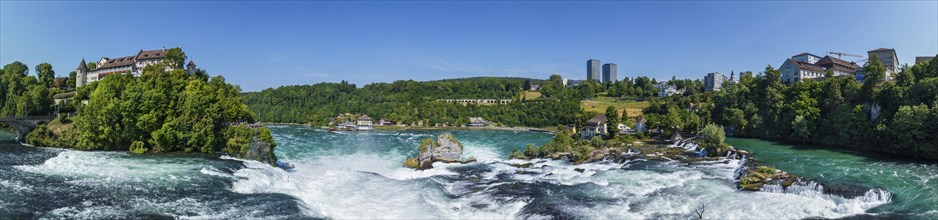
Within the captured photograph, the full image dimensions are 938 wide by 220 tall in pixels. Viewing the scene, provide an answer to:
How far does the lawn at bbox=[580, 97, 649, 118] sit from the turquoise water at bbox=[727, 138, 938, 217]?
62227 mm

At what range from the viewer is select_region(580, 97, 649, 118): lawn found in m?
119

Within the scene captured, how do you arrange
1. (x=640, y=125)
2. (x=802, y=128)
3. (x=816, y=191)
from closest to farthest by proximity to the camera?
(x=816, y=191) → (x=802, y=128) → (x=640, y=125)

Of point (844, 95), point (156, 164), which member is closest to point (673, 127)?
point (844, 95)

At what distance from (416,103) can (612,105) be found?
200 feet

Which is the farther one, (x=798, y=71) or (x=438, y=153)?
(x=798, y=71)

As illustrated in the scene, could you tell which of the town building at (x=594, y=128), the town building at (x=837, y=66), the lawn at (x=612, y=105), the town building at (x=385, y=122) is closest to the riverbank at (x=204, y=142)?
the town building at (x=594, y=128)

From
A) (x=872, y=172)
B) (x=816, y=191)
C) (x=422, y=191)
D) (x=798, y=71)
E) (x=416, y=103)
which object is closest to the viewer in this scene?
(x=816, y=191)

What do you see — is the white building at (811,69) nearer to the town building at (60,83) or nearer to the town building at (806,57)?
the town building at (806,57)

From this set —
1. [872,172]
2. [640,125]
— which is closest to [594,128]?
[640,125]

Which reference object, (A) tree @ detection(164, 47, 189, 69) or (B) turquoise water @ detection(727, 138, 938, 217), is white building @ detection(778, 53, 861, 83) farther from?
(A) tree @ detection(164, 47, 189, 69)

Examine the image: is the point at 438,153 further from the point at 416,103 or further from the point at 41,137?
the point at 416,103

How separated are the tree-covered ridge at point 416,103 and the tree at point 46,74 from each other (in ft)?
219

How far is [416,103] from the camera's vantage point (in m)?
158

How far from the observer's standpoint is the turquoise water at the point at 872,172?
2762cm
